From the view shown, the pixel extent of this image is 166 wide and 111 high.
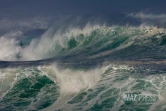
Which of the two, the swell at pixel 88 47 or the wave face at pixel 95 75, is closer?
the wave face at pixel 95 75

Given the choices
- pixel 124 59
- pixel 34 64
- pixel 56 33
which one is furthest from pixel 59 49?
pixel 124 59

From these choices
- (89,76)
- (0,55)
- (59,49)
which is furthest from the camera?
(0,55)

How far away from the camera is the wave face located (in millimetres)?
29766

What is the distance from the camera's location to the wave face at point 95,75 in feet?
97.7

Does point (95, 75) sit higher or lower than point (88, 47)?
lower

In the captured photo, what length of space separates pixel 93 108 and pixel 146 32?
21486 mm

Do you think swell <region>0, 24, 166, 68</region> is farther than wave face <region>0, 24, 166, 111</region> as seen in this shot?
Yes

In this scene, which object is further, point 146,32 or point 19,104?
point 146,32

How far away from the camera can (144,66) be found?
35.4 metres

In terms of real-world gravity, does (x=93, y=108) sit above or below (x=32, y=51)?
below

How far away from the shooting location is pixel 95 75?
1366 inches

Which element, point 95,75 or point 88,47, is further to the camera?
point 88,47

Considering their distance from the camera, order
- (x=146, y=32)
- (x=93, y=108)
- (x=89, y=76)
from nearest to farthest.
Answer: (x=93, y=108) → (x=89, y=76) → (x=146, y=32)

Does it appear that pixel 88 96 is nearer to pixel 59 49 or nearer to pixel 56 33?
pixel 59 49
